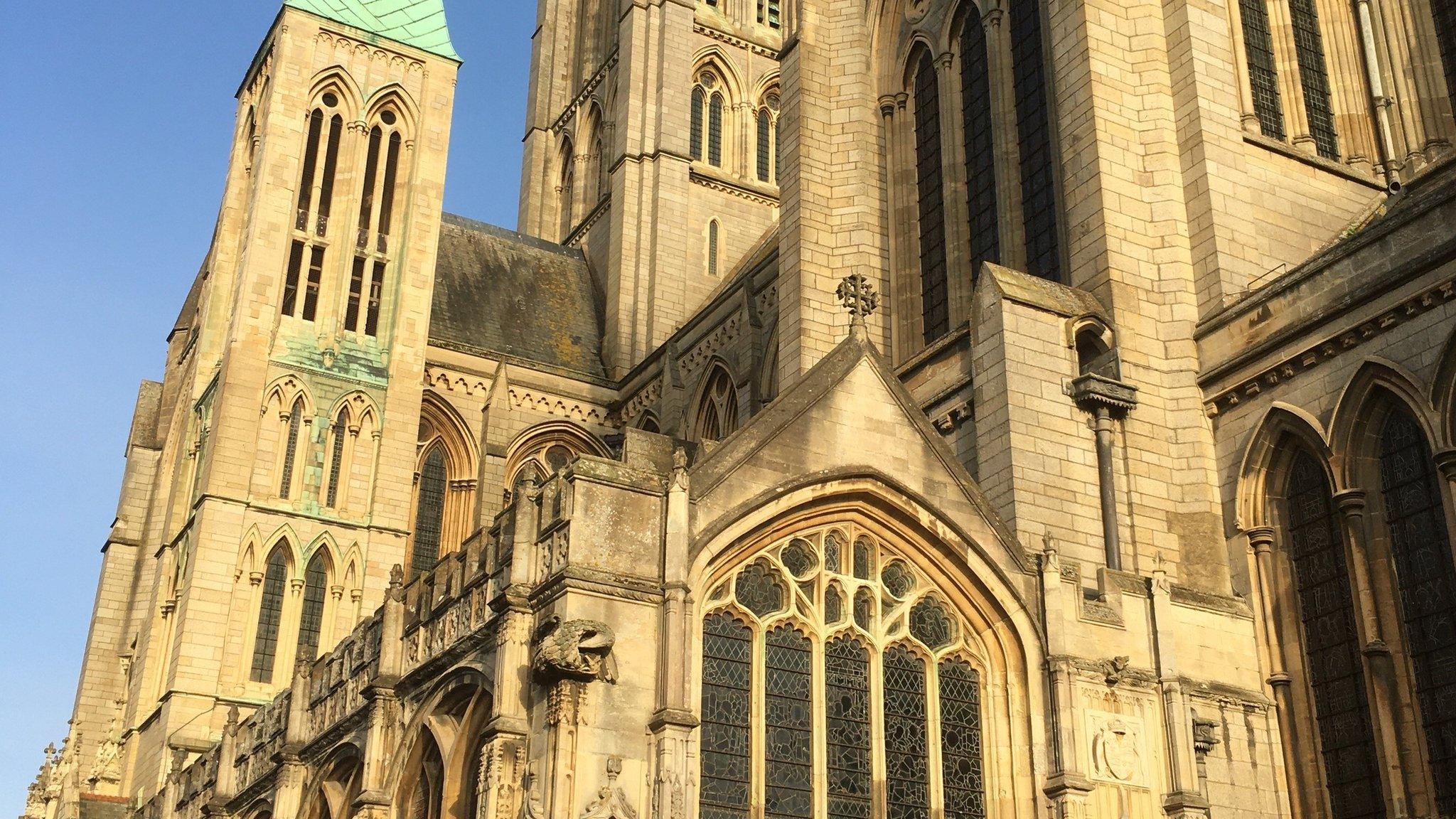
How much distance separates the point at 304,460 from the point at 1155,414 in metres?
21.8

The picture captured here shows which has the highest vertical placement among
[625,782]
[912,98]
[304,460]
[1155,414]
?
[912,98]

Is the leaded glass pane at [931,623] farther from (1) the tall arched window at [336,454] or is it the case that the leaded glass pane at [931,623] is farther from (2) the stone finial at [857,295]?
(1) the tall arched window at [336,454]

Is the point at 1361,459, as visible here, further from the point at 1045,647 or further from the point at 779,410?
the point at 779,410

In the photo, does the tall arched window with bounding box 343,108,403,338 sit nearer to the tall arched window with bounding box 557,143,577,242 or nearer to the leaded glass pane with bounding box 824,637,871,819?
the tall arched window with bounding box 557,143,577,242

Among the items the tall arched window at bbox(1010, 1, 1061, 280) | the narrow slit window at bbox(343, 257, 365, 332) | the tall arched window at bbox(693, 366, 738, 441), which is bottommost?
the tall arched window at bbox(1010, 1, 1061, 280)

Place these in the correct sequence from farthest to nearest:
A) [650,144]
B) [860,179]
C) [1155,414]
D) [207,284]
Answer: [650,144]
[207,284]
[860,179]
[1155,414]

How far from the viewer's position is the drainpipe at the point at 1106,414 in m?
21.3

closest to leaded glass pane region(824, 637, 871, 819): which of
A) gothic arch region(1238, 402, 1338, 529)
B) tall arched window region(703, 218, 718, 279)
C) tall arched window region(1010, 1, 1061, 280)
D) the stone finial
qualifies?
the stone finial

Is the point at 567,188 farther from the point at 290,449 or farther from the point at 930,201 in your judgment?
the point at 930,201

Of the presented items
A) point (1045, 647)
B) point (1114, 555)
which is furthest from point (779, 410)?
point (1114, 555)

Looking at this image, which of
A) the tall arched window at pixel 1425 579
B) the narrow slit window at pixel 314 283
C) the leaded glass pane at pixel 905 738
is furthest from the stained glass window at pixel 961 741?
the narrow slit window at pixel 314 283

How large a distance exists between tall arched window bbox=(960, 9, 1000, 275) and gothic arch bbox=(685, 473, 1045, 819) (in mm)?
8201

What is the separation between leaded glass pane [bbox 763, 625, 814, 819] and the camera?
16953mm

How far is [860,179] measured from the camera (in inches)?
1106
